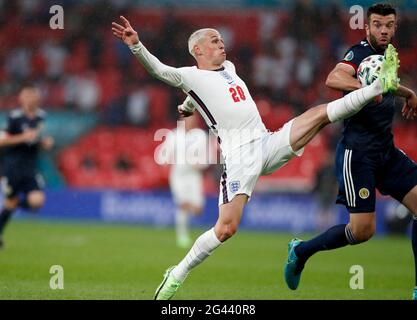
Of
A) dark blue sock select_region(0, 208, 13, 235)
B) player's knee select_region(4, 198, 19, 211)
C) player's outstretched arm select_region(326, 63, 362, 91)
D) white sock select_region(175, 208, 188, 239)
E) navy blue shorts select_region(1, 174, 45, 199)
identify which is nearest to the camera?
player's outstretched arm select_region(326, 63, 362, 91)

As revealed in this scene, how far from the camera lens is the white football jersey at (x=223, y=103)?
24.9 ft

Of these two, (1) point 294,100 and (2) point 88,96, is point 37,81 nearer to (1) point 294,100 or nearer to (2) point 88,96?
(2) point 88,96

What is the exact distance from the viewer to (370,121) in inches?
296

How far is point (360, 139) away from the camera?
7562mm

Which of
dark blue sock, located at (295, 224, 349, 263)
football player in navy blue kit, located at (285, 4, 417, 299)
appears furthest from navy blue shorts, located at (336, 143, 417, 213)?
dark blue sock, located at (295, 224, 349, 263)

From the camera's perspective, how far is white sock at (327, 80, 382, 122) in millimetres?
6816

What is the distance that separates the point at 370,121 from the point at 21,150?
7.36 meters

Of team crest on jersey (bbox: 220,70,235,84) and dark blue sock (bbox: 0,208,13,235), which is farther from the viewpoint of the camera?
dark blue sock (bbox: 0,208,13,235)

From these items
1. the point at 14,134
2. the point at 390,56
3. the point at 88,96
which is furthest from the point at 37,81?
the point at 390,56

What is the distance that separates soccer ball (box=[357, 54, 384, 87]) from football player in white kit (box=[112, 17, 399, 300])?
27 centimetres

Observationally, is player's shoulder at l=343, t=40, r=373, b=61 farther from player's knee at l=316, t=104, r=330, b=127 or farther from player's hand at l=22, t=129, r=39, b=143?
player's hand at l=22, t=129, r=39, b=143
